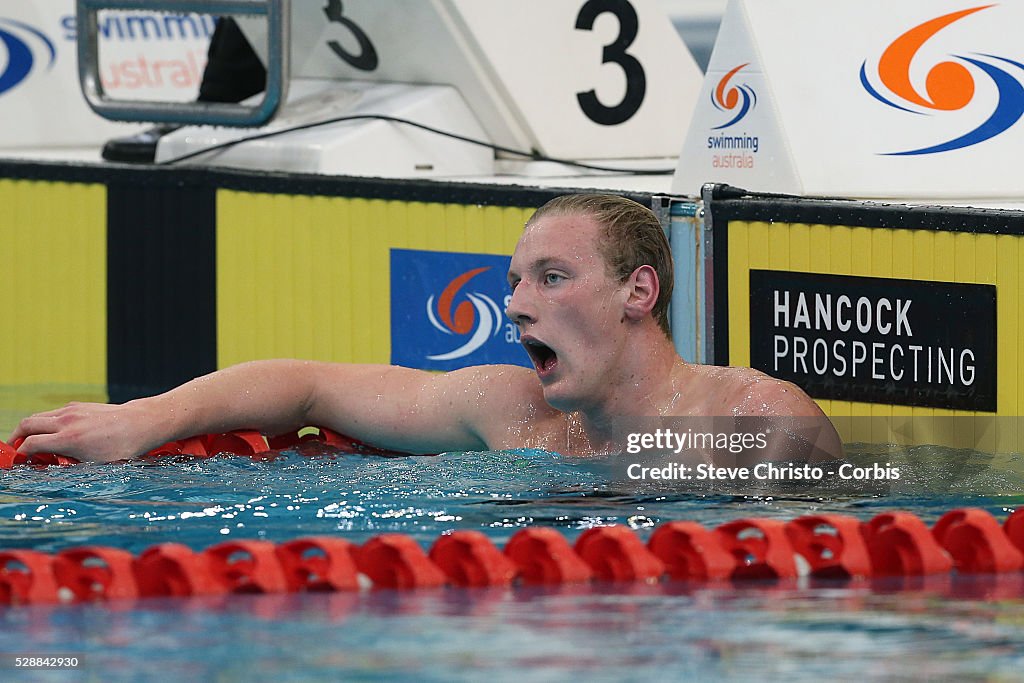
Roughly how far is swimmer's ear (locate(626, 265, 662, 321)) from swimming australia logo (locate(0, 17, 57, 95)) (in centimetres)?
478

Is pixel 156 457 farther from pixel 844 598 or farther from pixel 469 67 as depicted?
pixel 469 67

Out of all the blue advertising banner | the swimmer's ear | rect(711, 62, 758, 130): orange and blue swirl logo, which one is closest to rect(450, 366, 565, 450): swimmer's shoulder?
the swimmer's ear

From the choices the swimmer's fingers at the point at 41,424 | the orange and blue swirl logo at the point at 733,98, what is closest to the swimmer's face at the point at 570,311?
the swimmer's fingers at the point at 41,424

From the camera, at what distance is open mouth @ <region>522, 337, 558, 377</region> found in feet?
10.8

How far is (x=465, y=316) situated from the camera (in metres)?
5.34

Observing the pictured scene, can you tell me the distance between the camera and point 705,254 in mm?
4699

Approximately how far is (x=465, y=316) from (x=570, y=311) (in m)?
2.09

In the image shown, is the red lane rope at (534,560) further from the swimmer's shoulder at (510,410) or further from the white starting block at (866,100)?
the white starting block at (866,100)

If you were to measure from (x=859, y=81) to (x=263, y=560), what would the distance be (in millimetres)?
2567

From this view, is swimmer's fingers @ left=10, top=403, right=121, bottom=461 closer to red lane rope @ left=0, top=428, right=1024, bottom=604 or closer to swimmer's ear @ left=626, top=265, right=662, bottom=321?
red lane rope @ left=0, top=428, right=1024, bottom=604

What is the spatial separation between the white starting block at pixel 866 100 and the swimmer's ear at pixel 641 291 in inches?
56.7

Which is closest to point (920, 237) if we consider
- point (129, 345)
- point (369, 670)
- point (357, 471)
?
point (357, 471)

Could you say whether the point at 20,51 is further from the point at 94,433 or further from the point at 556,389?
the point at 556,389

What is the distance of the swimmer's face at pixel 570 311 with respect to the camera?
10.7 ft
